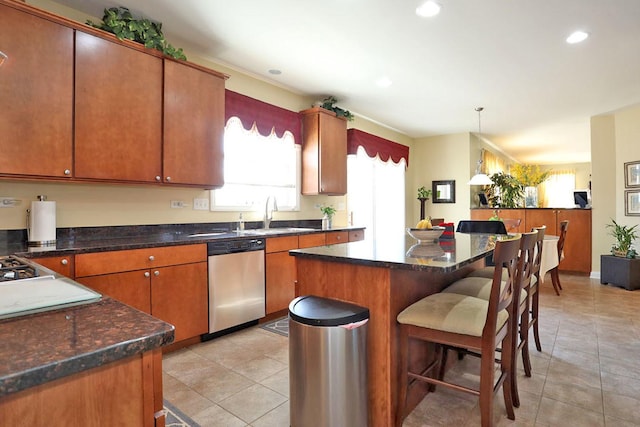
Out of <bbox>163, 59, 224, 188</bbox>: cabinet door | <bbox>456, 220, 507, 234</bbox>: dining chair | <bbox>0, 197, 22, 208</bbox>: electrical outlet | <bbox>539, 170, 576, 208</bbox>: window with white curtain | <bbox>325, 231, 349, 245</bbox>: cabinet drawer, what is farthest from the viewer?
<bbox>539, 170, 576, 208</bbox>: window with white curtain

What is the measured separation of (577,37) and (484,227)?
198 centimetres

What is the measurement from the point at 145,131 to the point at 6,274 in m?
1.75

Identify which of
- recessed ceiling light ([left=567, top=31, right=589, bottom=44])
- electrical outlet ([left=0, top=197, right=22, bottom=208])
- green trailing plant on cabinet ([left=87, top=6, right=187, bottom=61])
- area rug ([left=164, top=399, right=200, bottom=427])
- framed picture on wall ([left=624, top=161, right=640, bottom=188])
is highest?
recessed ceiling light ([left=567, top=31, right=589, bottom=44])

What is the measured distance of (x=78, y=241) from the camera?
2.49 metres

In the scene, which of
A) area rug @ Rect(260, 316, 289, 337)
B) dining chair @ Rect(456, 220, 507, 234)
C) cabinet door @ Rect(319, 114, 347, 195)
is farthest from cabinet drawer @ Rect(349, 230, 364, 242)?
area rug @ Rect(260, 316, 289, 337)

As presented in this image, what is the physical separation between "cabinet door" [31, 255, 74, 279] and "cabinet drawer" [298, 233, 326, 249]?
202cm

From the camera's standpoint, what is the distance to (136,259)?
2.42 meters

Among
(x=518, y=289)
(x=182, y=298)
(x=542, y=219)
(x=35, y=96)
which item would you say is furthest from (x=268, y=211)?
(x=542, y=219)

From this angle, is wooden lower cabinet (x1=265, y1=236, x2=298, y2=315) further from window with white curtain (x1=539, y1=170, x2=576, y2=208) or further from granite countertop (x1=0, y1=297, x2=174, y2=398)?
window with white curtain (x1=539, y1=170, x2=576, y2=208)

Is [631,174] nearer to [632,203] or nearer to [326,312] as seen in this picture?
[632,203]

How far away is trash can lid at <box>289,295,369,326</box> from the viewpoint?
1563 millimetres

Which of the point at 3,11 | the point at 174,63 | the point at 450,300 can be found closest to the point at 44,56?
the point at 3,11

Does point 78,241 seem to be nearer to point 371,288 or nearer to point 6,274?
point 6,274

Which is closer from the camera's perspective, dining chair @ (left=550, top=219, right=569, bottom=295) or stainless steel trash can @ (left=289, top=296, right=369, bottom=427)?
stainless steel trash can @ (left=289, top=296, right=369, bottom=427)
